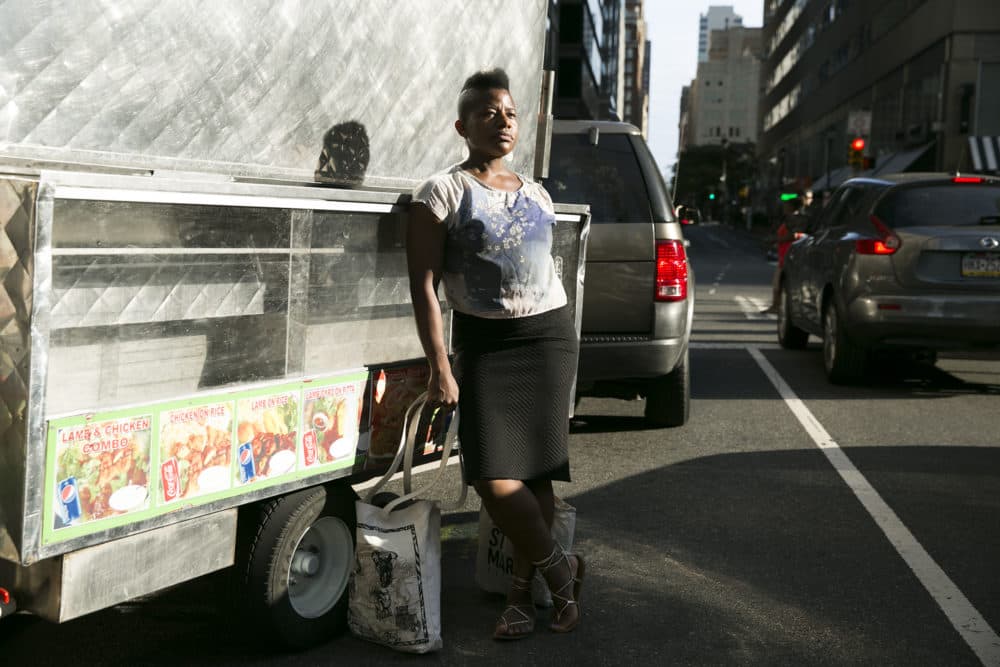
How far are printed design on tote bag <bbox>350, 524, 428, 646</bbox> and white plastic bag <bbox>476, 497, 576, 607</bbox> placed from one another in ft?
2.01

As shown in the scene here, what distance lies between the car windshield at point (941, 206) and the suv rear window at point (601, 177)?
3.18 m

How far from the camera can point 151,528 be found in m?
3.33

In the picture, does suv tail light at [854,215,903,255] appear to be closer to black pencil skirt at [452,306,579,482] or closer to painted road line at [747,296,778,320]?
black pencil skirt at [452,306,579,482]

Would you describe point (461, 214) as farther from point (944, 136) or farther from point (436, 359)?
point (944, 136)

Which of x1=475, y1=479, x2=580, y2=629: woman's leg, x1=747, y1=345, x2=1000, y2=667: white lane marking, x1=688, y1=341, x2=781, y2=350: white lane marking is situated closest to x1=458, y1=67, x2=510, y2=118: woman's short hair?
x1=475, y1=479, x2=580, y2=629: woman's leg

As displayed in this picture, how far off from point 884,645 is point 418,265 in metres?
1.99

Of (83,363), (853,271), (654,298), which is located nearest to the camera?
(83,363)

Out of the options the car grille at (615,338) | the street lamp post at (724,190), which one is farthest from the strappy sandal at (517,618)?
the street lamp post at (724,190)

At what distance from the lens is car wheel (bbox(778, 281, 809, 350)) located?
1306 cm

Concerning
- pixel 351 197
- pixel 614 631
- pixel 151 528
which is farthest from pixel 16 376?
pixel 614 631

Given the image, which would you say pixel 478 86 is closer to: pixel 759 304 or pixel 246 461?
pixel 246 461

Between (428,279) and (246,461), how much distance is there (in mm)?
790

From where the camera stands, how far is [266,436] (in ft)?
12.1

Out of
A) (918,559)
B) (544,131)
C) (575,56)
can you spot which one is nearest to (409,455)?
(544,131)
